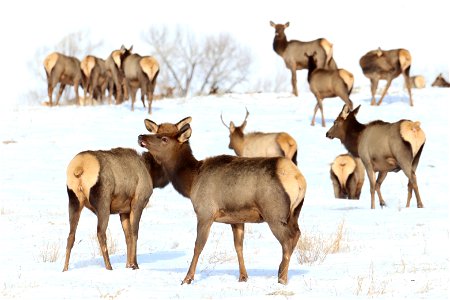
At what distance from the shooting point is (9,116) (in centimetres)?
2695

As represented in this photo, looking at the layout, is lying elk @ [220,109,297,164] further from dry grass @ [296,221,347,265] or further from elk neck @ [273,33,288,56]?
elk neck @ [273,33,288,56]

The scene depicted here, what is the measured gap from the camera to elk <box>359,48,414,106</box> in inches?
1070

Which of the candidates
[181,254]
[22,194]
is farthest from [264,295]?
[22,194]

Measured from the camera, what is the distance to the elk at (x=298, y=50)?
1148 inches

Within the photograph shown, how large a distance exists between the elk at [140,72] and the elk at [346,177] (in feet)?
27.7

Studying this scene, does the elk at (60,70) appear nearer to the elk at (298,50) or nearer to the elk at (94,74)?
the elk at (94,74)

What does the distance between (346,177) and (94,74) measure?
14599 millimetres

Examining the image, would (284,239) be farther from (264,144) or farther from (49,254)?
(264,144)

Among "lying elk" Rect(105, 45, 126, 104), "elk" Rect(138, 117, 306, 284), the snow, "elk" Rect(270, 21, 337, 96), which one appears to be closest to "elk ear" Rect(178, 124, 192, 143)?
"elk" Rect(138, 117, 306, 284)

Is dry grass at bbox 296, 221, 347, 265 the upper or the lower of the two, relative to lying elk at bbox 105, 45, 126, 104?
lower

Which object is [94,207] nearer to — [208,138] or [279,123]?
[208,138]

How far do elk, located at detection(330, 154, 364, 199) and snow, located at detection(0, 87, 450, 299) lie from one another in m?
0.34

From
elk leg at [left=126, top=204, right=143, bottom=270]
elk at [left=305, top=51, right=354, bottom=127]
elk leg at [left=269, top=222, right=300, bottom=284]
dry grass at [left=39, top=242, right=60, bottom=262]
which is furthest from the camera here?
elk at [left=305, top=51, right=354, bottom=127]

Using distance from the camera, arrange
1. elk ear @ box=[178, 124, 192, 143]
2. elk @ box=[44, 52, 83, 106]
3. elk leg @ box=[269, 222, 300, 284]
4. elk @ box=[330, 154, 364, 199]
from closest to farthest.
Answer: elk leg @ box=[269, 222, 300, 284] → elk ear @ box=[178, 124, 192, 143] → elk @ box=[330, 154, 364, 199] → elk @ box=[44, 52, 83, 106]
